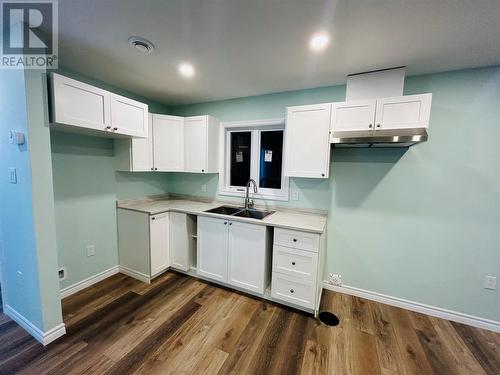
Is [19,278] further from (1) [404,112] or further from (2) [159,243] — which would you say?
(1) [404,112]

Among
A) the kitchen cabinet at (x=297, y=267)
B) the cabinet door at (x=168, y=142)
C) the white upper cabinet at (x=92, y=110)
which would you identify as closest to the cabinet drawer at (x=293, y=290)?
the kitchen cabinet at (x=297, y=267)

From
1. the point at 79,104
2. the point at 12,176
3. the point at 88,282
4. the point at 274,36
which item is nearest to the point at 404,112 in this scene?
the point at 274,36

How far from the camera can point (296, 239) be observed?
206 cm

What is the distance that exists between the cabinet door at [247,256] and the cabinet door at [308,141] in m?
0.81

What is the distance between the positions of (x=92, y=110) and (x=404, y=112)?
2.88 metres

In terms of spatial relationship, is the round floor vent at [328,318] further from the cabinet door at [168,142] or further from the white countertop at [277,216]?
the cabinet door at [168,142]

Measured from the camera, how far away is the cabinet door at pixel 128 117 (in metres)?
2.07

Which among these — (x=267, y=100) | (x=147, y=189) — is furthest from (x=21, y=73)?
(x=267, y=100)

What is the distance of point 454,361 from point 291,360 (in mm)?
1330

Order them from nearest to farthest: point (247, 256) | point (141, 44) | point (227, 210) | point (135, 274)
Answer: point (141, 44), point (247, 256), point (135, 274), point (227, 210)

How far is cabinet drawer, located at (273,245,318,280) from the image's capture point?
201cm

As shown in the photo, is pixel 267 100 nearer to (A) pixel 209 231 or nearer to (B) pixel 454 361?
(A) pixel 209 231

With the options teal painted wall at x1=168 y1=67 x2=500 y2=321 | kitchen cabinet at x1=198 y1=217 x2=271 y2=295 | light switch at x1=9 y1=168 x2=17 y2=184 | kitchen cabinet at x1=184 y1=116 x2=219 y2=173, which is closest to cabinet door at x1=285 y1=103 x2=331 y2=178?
teal painted wall at x1=168 y1=67 x2=500 y2=321

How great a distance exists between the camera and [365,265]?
93.0 inches
